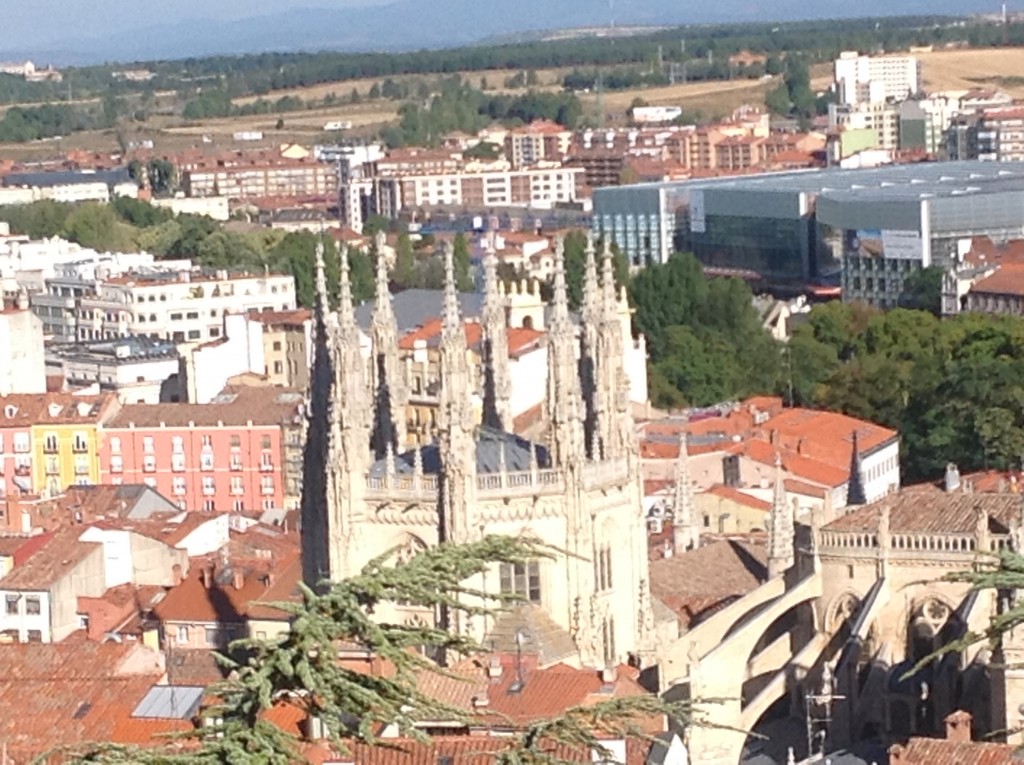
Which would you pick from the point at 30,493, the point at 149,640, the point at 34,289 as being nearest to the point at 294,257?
the point at 34,289

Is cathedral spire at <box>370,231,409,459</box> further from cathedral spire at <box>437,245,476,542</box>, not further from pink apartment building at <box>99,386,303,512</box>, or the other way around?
pink apartment building at <box>99,386,303,512</box>

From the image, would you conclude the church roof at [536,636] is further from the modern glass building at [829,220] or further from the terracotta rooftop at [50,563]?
the modern glass building at [829,220]

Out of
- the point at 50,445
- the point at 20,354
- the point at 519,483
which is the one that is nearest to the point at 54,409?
the point at 50,445

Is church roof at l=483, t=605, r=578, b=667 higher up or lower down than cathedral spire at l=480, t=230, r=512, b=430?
lower down

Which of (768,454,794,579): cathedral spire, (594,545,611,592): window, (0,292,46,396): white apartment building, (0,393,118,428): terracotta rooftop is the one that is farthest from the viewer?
(0,292,46,396): white apartment building

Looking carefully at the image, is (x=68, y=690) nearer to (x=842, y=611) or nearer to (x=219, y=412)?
(x=842, y=611)

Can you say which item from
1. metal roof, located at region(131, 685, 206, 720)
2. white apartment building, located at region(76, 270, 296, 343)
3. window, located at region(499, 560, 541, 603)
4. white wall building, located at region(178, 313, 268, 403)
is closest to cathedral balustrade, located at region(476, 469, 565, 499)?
window, located at region(499, 560, 541, 603)
